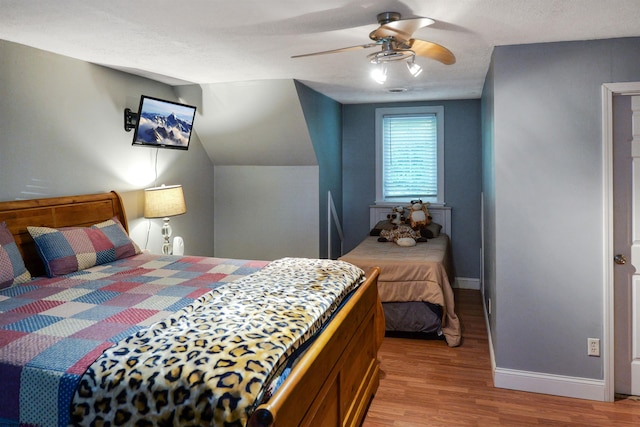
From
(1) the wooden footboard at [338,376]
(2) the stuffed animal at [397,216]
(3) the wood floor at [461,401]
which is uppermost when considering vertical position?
(2) the stuffed animal at [397,216]

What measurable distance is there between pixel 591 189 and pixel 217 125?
3.46 metres

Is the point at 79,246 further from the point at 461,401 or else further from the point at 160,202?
the point at 461,401

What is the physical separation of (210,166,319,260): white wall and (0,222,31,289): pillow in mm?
2786

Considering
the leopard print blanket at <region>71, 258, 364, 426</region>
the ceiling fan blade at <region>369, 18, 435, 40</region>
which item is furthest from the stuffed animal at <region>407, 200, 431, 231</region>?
the leopard print blanket at <region>71, 258, 364, 426</region>

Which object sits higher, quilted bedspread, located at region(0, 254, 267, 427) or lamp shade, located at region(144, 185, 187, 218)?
lamp shade, located at region(144, 185, 187, 218)

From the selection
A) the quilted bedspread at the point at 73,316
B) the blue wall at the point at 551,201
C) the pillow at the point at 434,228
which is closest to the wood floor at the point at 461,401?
the blue wall at the point at 551,201

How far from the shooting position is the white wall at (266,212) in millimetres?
5363

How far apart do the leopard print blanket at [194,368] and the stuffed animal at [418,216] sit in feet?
12.4

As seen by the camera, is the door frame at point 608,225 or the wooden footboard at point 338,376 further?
the door frame at point 608,225

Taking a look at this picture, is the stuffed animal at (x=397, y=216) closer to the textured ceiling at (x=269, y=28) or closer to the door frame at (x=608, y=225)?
the textured ceiling at (x=269, y=28)

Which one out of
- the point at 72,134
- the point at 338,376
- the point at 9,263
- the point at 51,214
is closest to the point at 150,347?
the point at 338,376

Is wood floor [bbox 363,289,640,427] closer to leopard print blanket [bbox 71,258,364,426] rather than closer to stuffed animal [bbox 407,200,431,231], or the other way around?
leopard print blanket [bbox 71,258,364,426]

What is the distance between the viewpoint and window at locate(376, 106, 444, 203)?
599 cm

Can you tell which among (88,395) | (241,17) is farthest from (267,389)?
(241,17)
